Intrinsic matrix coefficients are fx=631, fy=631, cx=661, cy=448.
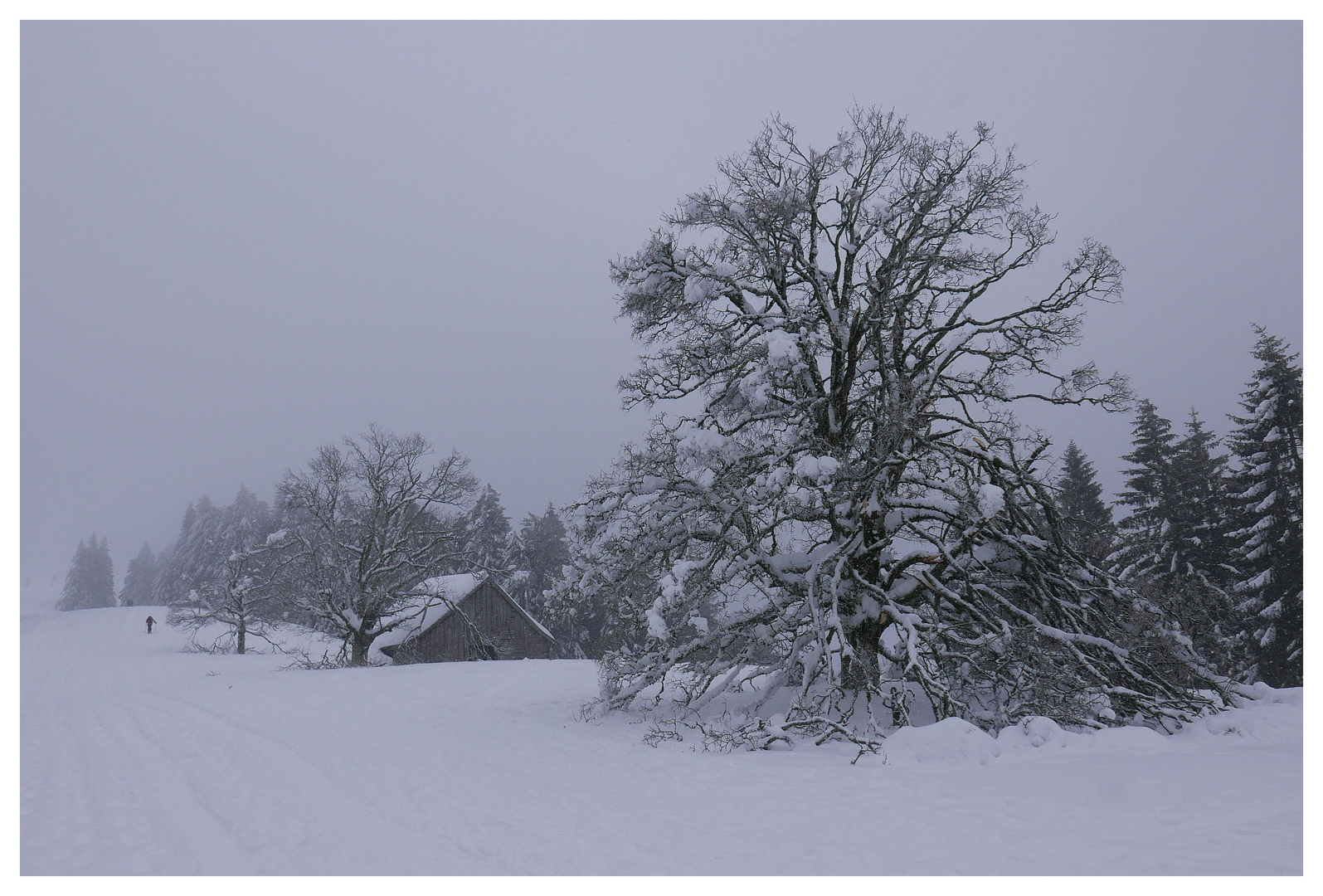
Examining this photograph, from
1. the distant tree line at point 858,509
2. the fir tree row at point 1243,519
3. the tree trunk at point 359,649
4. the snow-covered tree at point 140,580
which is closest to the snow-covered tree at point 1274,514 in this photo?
the fir tree row at point 1243,519

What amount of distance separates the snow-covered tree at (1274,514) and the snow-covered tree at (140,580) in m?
122

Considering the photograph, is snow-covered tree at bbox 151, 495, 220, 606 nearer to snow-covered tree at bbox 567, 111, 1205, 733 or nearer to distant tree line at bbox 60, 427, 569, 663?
distant tree line at bbox 60, 427, 569, 663

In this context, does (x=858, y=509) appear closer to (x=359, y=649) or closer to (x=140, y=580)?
(x=359, y=649)

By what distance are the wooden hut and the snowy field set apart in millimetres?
18894

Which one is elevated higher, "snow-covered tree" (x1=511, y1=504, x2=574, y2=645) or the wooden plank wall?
"snow-covered tree" (x1=511, y1=504, x2=574, y2=645)

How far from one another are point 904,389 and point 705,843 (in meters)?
7.66

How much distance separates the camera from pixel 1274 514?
57.7 ft

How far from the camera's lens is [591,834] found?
5348 millimetres

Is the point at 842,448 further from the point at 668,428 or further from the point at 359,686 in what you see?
the point at 359,686

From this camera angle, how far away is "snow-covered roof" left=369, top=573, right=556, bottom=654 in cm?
2730

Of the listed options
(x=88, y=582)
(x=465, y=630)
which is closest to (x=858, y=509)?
(x=465, y=630)

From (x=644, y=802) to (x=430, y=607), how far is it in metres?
25.4

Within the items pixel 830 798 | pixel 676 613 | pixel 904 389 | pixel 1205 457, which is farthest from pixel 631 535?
pixel 1205 457

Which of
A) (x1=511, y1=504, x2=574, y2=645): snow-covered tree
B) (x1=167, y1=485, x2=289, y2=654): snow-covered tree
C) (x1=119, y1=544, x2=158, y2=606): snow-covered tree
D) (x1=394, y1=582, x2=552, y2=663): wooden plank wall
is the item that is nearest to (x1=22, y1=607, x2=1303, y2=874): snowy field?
(x1=394, y1=582, x2=552, y2=663): wooden plank wall
